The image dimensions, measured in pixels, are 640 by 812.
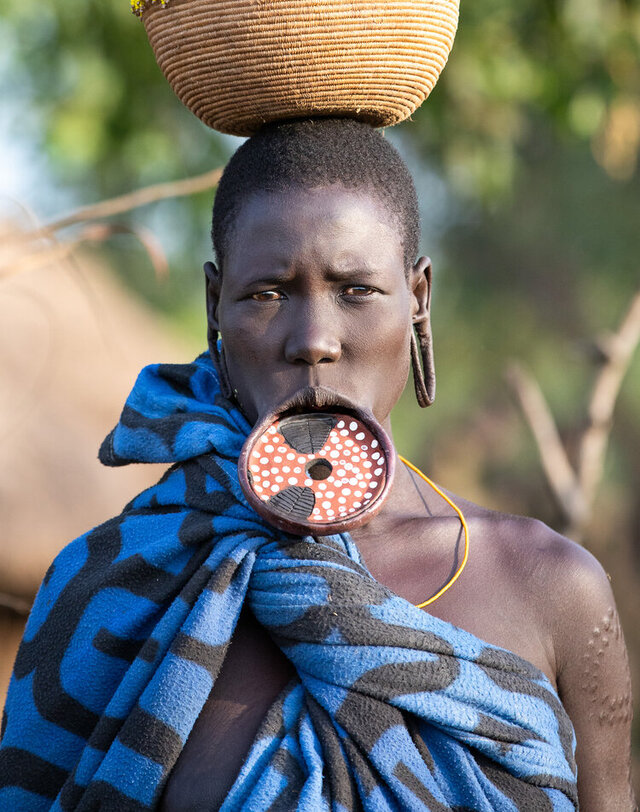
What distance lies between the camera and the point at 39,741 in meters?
1.70

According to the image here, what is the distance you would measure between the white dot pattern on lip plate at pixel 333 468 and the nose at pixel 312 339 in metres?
0.10

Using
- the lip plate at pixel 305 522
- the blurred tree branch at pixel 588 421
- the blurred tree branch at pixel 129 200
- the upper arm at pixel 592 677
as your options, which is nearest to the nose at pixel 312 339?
the lip plate at pixel 305 522

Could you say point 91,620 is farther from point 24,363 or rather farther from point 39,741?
point 24,363

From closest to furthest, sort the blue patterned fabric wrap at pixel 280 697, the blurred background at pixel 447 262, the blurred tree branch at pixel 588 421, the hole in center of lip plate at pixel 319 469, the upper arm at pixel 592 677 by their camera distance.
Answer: the blue patterned fabric wrap at pixel 280 697, the hole in center of lip plate at pixel 319 469, the upper arm at pixel 592 677, the blurred background at pixel 447 262, the blurred tree branch at pixel 588 421

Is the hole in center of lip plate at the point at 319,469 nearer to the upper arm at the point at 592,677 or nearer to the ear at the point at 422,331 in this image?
the ear at the point at 422,331

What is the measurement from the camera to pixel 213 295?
1834 mm

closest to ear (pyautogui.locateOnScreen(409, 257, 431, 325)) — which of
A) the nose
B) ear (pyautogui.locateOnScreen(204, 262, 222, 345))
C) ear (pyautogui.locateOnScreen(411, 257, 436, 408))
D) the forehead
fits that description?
ear (pyautogui.locateOnScreen(411, 257, 436, 408))

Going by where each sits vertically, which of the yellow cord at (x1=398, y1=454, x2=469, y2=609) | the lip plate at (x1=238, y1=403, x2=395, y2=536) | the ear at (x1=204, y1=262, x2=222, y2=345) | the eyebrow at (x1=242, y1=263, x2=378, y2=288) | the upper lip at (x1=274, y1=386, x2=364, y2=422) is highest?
the eyebrow at (x1=242, y1=263, x2=378, y2=288)

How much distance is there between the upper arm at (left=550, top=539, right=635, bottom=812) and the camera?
5.66 feet

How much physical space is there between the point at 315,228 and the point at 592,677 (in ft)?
2.77

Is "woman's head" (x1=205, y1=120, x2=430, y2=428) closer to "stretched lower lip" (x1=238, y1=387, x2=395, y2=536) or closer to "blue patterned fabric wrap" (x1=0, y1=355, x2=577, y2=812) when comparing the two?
"stretched lower lip" (x1=238, y1=387, x2=395, y2=536)

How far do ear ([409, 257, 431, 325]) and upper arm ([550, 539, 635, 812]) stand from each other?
0.45 metres

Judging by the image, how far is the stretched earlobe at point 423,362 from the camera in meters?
1.85

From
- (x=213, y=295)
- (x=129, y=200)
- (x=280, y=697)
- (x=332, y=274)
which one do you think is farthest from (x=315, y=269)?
(x=129, y=200)
